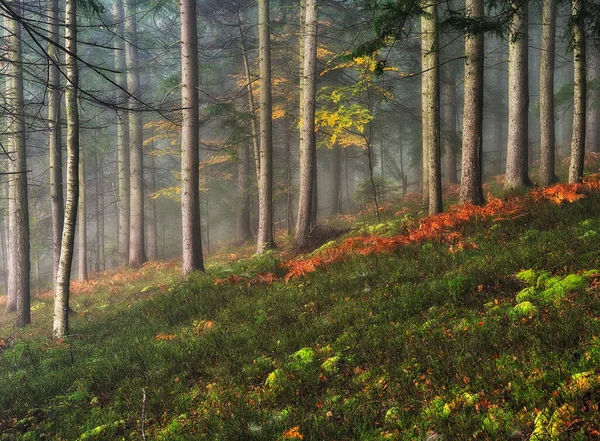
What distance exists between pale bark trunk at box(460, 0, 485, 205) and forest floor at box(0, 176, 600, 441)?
69 centimetres

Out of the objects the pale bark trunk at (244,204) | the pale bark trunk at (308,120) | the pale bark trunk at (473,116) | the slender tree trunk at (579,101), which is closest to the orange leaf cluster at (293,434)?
the pale bark trunk at (473,116)

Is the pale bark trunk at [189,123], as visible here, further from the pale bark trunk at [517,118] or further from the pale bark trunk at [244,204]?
the pale bark trunk at [244,204]

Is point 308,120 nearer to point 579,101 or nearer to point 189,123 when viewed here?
point 189,123

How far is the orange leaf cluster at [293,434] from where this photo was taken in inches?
131

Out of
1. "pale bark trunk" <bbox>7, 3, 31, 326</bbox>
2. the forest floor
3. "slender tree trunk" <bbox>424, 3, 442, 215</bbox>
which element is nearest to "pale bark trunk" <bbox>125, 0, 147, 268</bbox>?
"pale bark trunk" <bbox>7, 3, 31, 326</bbox>

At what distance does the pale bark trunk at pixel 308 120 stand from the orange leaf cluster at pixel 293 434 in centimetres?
879

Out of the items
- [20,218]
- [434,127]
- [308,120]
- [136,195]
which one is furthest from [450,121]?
[20,218]

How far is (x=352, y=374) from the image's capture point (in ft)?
14.0

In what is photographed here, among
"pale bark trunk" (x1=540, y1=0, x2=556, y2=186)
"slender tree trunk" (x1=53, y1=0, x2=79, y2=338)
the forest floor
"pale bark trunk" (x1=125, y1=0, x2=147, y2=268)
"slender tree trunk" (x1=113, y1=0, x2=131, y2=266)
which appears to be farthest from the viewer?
"slender tree trunk" (x1=113, y1=0, x2=131, y2=266)

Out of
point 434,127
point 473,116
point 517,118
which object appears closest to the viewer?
point 473,116

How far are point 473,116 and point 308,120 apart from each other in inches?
189

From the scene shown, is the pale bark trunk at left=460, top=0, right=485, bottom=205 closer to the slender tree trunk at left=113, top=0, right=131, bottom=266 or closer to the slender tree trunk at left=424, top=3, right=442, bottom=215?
the slender tree trunk at left=424, top=3, right=442, bottom=215

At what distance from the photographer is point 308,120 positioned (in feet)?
40.0

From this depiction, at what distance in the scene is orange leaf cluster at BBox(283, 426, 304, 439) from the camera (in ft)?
10.9
